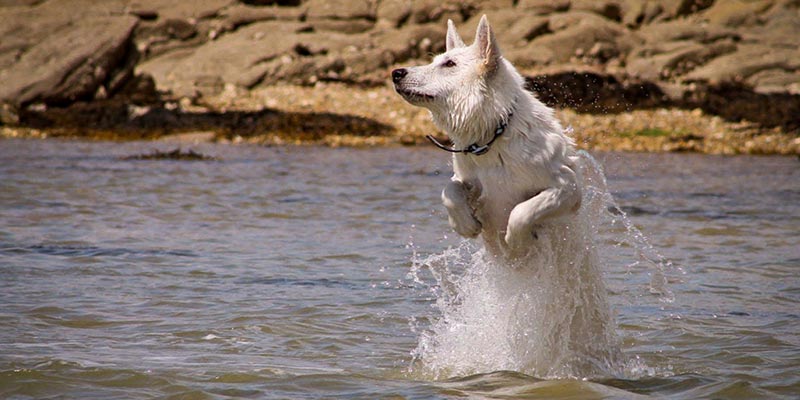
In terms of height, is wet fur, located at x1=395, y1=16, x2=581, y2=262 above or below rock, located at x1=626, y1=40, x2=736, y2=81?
above

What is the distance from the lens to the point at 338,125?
86.9 ft

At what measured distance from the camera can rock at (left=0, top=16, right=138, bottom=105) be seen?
28.7m

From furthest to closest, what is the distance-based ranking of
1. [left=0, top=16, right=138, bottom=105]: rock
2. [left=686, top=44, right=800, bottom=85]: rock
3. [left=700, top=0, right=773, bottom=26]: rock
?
1. [left=700, top=0, right=773, bottom=26]: rock
2. [left=686, top=44, right=800, bottom=85]: rock
3. [left=0, top=16, right=138, bottom=105]: rock

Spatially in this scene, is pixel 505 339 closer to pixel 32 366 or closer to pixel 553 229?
pixel 553 229

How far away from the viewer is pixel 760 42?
31.7 m

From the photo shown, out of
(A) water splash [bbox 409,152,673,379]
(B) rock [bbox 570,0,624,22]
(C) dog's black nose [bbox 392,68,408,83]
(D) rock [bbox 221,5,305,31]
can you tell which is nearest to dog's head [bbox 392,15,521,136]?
(C) dog's black nose [bbox 392,68,408,83]

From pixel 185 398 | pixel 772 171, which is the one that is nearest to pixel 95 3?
pixel 772 171

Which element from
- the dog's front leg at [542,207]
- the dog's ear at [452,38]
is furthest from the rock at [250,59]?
the dog's front leg at [542,207]

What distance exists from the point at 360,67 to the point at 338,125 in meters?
4.88

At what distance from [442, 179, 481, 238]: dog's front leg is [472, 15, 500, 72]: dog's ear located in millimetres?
704

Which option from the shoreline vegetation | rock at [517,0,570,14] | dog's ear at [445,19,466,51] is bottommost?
the shoreline vegetation

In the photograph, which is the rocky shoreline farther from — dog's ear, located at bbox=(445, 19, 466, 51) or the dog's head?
the dog's head

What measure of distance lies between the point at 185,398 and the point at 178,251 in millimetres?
5055

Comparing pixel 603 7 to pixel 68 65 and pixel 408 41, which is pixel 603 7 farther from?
pixel 68 65
